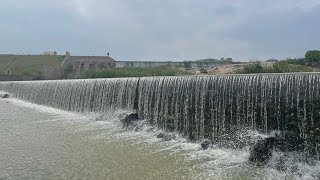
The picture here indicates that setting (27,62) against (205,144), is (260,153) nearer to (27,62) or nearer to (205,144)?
(205,144)

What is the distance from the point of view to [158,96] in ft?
65.1

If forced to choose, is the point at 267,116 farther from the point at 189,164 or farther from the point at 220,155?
the point at 189,164

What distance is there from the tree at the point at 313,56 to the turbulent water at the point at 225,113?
10321 millimetres

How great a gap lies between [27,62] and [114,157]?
6492cm

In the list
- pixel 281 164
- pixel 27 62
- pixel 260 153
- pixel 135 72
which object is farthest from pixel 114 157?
pixel 27 62

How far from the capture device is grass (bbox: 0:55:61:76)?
6751cm

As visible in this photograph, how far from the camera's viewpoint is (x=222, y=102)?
657 inches

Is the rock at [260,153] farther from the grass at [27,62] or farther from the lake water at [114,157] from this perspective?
the grass at [27,62]

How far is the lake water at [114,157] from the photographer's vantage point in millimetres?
12055

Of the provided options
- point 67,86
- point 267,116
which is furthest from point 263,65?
point 67,86

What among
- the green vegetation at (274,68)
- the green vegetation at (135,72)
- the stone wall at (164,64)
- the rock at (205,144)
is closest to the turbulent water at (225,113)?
the rock at (205,144)

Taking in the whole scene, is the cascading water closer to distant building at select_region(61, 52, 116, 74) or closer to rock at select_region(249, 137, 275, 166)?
rock at select_region(249, 137, 275, 166)

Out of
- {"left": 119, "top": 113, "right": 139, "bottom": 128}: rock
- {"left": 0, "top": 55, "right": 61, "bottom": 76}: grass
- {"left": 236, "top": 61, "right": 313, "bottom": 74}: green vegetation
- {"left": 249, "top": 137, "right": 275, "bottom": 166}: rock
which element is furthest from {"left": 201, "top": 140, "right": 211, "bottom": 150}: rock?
{"left": 0, "top": 55, "right": 61, "bottom": 76}: grass

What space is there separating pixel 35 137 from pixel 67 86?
37.8 feet
